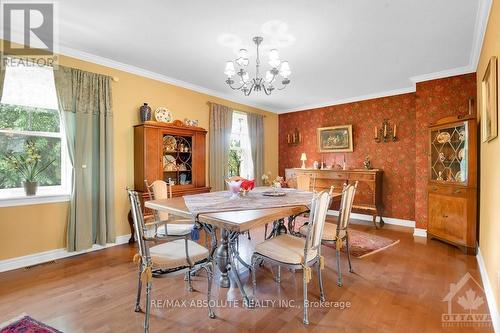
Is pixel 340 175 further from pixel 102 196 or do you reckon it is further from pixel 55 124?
pixel 55 124

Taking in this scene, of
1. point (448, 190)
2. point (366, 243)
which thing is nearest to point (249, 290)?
point (366, 243)

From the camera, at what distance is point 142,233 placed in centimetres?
186

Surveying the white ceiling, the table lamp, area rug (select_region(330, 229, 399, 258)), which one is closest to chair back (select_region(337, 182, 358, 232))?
area rug (select_region(330, 229, 399, 258))

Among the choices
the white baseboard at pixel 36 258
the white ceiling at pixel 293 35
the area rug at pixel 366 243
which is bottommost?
the area rug at pixel 366 243

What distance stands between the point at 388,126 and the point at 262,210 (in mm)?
4097

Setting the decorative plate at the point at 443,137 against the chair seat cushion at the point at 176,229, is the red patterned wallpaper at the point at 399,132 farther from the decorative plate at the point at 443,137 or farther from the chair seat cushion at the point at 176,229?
the chair seat cushion at the point at 176,229

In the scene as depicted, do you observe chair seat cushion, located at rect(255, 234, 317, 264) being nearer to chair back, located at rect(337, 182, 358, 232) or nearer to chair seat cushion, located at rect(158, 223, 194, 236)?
chair back, located at rect(337, 182, 358, 232)

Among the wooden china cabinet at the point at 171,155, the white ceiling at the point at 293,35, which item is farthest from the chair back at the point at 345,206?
the wooden china cabinet at the point at 171,155

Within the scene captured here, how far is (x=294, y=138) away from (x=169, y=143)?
342 centimetres

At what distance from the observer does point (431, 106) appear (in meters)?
4.13

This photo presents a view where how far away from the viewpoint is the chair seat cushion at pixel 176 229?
2.76 meters

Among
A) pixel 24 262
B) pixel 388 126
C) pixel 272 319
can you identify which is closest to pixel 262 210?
pixel 272 319

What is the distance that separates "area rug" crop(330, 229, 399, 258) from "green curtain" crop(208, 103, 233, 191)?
2572mm

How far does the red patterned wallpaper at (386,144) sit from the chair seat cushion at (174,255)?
4351mm
